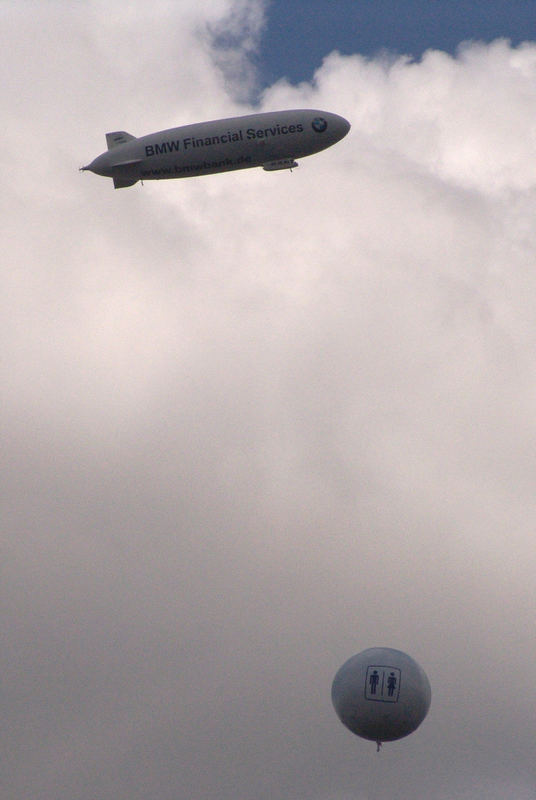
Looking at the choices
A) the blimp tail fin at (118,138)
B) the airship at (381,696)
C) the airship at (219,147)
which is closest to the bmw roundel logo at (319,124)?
the airship at (219,147)

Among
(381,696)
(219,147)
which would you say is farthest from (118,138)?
(381,696)

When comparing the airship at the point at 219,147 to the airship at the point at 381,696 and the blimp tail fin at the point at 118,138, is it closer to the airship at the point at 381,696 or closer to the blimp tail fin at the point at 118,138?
the blimp tail fin at the point at 118,138

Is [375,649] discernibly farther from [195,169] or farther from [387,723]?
[195,169]

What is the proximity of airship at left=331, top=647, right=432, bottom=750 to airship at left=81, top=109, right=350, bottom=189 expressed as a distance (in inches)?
2117

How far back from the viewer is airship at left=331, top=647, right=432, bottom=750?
10862cm

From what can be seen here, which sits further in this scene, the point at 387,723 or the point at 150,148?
the point at 150,148

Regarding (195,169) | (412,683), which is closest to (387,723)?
(412,683)

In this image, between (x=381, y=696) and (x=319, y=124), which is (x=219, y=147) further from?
(x=381, y=696)

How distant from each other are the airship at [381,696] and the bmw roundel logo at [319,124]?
188 ft

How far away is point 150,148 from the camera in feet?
463

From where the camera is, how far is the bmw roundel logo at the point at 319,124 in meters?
144

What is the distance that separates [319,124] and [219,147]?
461 inches

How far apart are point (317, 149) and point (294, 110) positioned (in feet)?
15.2

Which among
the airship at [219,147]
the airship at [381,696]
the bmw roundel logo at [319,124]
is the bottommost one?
the airship at [381,696]
